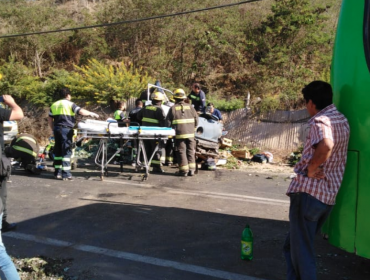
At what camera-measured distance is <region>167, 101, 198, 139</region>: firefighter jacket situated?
9484mm

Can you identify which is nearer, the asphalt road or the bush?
the asphalt road

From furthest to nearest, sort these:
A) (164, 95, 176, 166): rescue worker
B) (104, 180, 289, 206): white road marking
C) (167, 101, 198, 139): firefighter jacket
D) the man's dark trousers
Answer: (164, 95, 176, 166): rescue worker < (167, 101, 198, 139): firefighter jacket < (104, 180, 289, 206): white road marking < the man's dark trousers

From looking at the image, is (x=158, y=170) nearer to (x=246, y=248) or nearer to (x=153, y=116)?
(x=153, y=116)

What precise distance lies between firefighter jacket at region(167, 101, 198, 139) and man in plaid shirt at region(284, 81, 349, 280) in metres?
6.07

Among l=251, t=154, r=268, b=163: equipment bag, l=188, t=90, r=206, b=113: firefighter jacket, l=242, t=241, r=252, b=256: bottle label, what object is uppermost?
l=188, t=90, r=206, b=113: firefighter jacket

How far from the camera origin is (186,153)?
9742 millimetres

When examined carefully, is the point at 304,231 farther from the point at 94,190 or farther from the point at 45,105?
the point at 45,105

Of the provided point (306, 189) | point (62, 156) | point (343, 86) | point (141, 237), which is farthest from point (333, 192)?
point (62, 156)

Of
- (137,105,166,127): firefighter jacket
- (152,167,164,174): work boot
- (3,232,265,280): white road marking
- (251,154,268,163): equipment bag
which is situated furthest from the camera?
(251,154,268,163): equipment bag

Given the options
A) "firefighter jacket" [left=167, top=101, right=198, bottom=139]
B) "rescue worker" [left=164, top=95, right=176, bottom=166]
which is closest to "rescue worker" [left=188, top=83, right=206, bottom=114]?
"rescue worker" [left=164, top=95, right=176, bottom=166]

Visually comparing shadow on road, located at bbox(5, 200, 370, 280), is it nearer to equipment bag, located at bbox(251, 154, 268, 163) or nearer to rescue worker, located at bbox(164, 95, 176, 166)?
rescue worker, located at bbox(164, 95, 176, 166)

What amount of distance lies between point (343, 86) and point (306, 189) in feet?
→ 3.24

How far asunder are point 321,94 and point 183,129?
623cm

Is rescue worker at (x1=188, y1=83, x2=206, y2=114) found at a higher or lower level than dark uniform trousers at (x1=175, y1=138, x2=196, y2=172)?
higher
